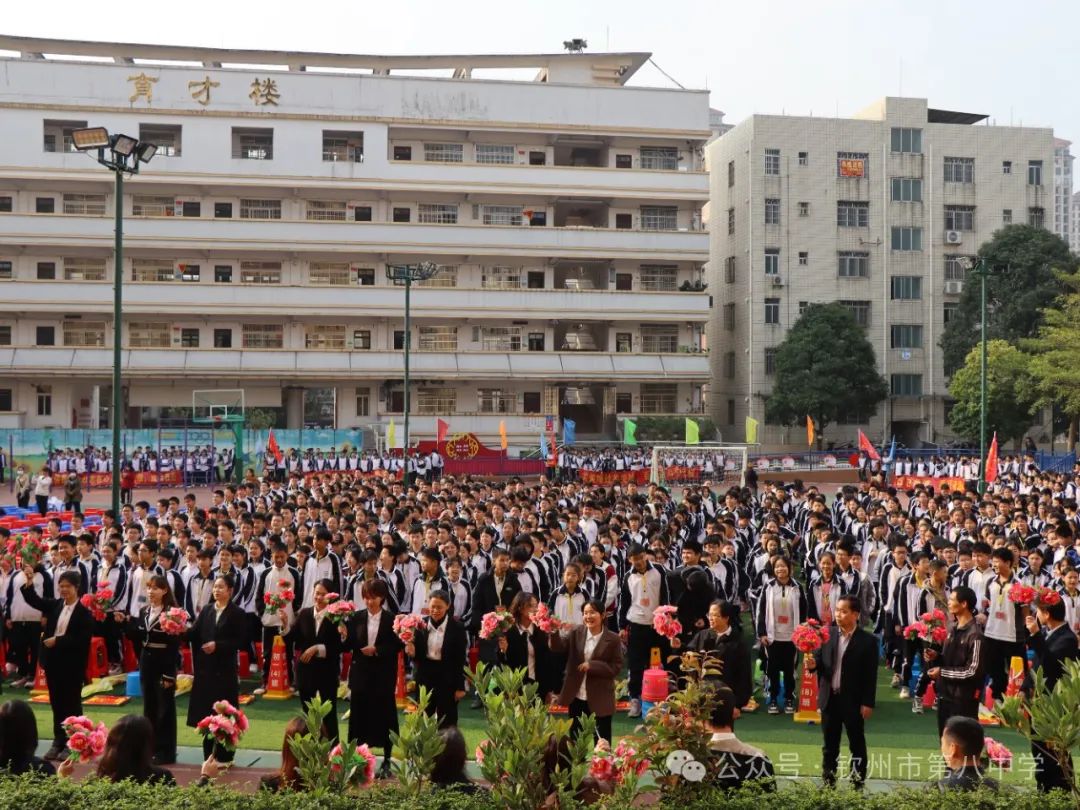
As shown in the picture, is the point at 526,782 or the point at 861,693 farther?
the point at 861,693

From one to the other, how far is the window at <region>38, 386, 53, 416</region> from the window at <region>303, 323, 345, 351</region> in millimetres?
11296

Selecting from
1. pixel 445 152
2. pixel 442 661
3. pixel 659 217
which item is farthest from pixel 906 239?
pixel 442 661

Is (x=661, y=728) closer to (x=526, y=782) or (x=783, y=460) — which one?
(x=526, y=782)

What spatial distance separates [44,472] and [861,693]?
2387 cm

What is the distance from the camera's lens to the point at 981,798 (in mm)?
5453

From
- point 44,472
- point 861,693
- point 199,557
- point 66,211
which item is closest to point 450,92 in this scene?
point 66,211

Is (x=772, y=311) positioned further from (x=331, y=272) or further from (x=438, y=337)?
(x=331, y=272)

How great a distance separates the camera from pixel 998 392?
43.3 metres

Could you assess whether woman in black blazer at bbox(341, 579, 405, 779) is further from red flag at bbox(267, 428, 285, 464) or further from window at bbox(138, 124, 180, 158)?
window at bbox(138, 124, 180, 158)

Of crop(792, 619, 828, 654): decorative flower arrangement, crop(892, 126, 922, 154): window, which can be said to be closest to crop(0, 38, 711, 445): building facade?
crop(892, 126, 922, 154): window

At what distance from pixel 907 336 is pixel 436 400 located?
78.1 feet

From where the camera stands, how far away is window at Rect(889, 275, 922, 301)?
53.0 meters

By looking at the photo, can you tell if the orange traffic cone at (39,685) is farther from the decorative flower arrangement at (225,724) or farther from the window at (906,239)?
the window at (906,239)

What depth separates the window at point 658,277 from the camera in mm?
50188
